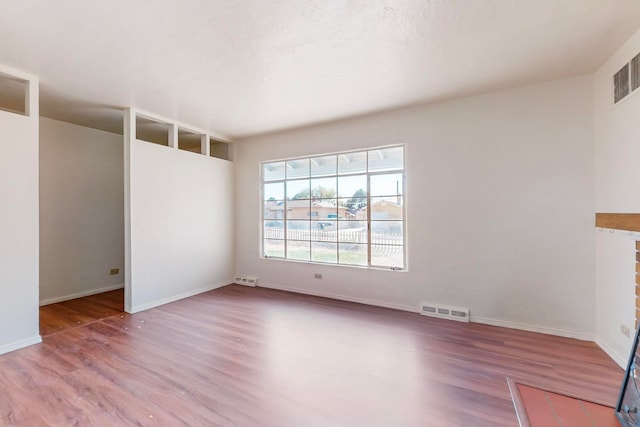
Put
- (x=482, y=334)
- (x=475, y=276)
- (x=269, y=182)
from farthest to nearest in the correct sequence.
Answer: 1. (x=269, y=182)
2. (x=475, y=276)
3. (x=482, y=334)

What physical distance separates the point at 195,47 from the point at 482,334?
13.8 ft

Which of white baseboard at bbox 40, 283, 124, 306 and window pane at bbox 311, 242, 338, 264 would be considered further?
window pane at bbox 311, 242, 338, 264

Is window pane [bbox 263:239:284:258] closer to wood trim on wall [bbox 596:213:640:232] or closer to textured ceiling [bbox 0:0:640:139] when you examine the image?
textured ceiling [bbox 0:0:640:139]

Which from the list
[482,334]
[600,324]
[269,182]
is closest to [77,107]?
[269,182]

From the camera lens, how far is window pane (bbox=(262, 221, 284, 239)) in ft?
17.4

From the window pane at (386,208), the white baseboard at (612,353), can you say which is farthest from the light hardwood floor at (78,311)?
the white baseboard at (612,353)

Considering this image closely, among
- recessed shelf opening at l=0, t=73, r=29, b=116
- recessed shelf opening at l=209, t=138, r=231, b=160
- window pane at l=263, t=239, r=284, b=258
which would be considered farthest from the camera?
recessed shelf opening at l=209, t=138, r=231, b=160

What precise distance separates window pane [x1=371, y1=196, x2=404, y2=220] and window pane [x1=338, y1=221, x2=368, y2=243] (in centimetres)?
25

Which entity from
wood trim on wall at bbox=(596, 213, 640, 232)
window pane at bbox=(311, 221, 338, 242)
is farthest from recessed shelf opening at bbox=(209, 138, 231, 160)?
wood trim on wall at bbox=(596, 213, 640, 232)

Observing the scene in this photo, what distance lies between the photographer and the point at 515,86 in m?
3.29

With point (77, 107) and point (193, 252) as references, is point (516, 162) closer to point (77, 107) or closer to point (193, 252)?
point (193, 252)

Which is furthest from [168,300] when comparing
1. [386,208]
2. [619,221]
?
[619,221]

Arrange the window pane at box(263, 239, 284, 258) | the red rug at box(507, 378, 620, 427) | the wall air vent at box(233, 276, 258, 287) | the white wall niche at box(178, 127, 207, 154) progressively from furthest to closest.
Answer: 1. the wall air vent at box(233, 276, 258, 287)
2. the window pane at box(263, 239, 284, 258)
3. the white wall niche at box(178, 127, 207, 154)
4. the red rug at box(507, 378, 620, 427)

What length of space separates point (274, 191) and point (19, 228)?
341cm
